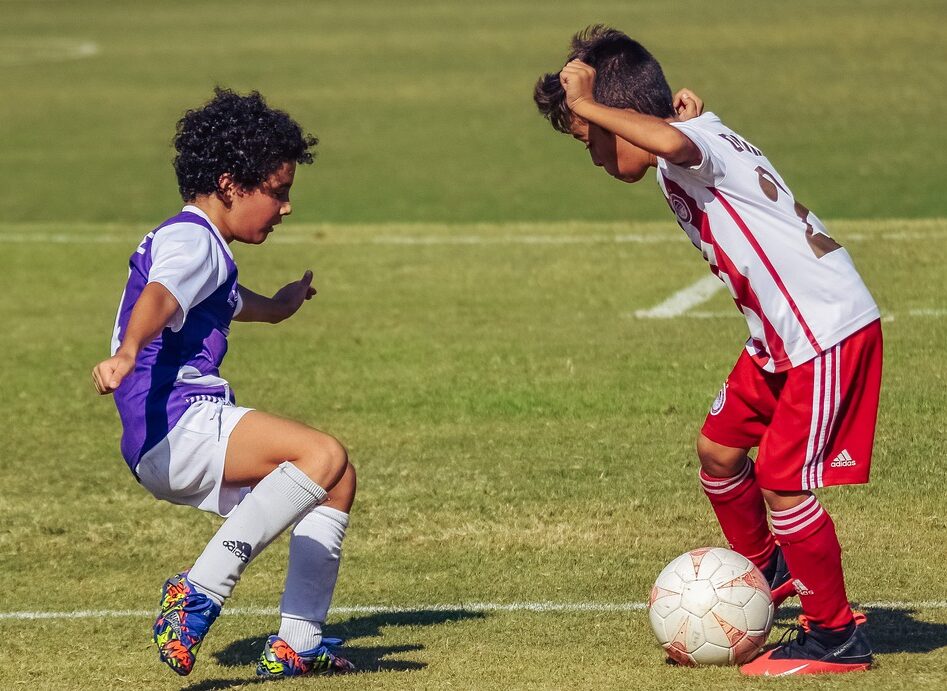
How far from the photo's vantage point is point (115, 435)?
337 inches

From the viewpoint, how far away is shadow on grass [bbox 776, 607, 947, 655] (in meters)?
5.22

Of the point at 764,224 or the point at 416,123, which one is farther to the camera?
the point at 416,123

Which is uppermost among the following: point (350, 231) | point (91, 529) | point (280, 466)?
point (280, 466)

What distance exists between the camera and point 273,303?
224 inches

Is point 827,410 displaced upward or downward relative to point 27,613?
upward

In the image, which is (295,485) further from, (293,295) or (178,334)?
(293,295)

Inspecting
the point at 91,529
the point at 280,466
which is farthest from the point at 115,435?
the point at 280,466

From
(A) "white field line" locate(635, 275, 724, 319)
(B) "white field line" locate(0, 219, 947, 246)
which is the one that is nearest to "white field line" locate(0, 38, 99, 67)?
(B) "white field line" locate(0, 219, 947, 246)

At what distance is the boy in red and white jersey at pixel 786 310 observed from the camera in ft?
16.5

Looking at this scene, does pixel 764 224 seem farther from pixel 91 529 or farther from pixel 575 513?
pixel 91 529

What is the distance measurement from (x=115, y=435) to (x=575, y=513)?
Result: 2.79 m

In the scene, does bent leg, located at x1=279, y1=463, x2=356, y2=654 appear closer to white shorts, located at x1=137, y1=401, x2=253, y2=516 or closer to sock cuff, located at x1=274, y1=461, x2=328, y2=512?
sock cuff, located at x1=274, y1=461, x2=328, y2=512

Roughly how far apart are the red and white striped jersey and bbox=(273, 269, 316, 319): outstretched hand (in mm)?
1376

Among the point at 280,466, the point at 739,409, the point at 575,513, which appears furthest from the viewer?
the point at 575,513
